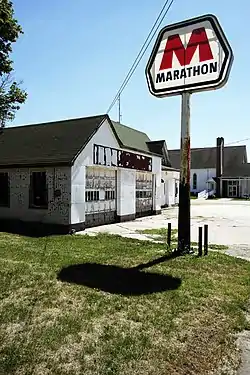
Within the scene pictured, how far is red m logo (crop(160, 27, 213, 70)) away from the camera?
874 cm

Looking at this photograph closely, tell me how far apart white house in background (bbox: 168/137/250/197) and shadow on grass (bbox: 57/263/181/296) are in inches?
1790

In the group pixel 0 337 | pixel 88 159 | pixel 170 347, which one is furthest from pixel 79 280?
pixel 88 159

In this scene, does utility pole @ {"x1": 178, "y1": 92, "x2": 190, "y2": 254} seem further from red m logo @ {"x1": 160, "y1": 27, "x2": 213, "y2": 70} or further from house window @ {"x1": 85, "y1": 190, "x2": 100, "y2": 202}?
house window @ {"x1": 85, "y1": 190, "x2": 100, "y2": 202}

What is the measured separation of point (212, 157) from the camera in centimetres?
5597

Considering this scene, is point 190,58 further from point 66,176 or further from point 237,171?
point 237,171

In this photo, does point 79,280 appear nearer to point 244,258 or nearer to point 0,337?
point 0,337

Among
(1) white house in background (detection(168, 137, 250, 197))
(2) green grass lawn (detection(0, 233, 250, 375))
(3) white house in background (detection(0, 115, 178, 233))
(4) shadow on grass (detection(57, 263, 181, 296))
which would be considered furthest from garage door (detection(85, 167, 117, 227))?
(1) white house in background (detection(168, 137, 250, 197))

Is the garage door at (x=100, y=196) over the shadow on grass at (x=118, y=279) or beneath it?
over

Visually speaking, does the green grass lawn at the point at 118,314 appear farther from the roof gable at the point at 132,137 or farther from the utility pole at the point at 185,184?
the roof gable at the point at 132,137

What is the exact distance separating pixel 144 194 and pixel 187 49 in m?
12.6

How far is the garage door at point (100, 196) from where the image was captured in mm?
15094

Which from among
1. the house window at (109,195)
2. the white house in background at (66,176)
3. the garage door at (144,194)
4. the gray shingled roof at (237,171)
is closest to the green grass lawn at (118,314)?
the white house in background at (66,176)

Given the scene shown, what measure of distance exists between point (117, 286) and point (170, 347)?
2351 mm

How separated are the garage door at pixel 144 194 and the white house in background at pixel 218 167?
3154cm
